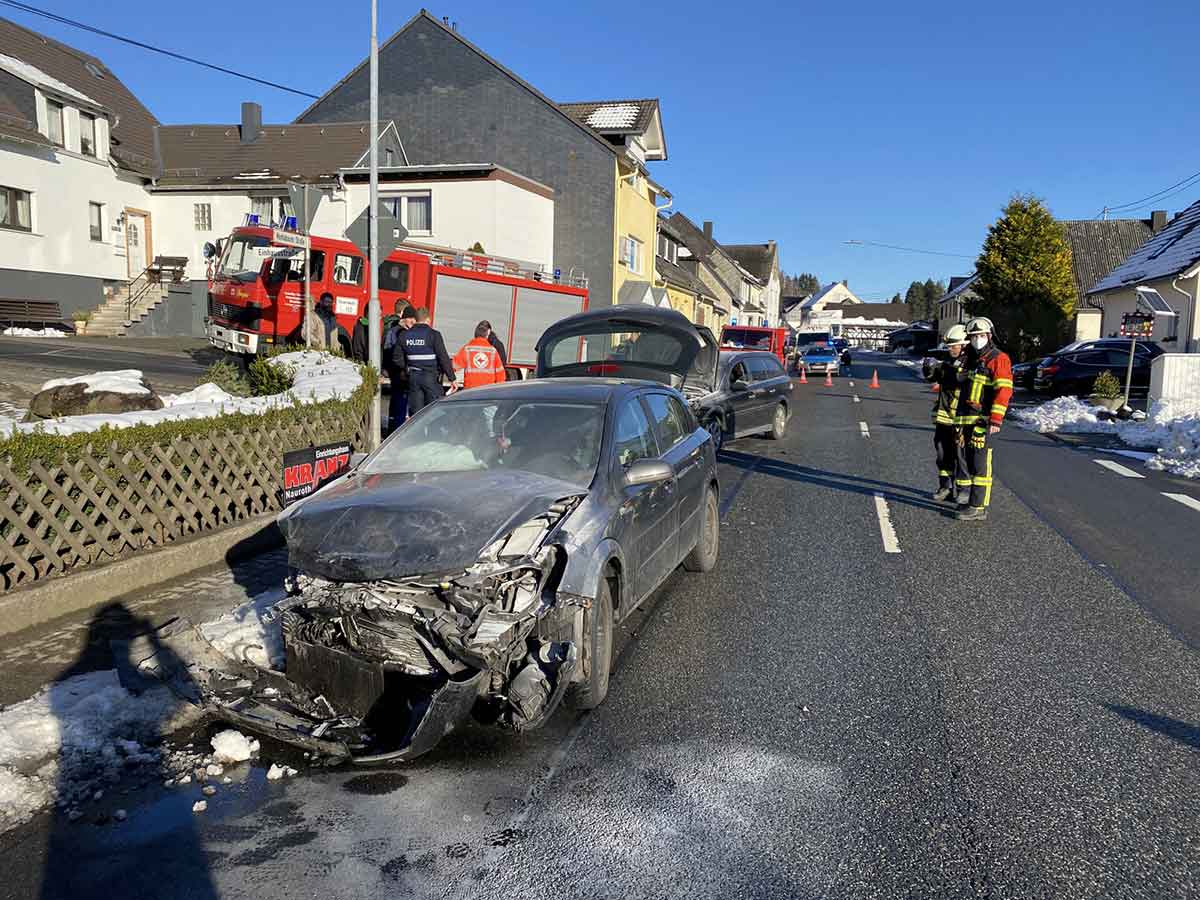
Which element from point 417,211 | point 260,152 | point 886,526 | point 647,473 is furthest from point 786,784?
point 260,152

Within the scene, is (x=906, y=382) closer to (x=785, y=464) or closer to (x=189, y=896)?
(x=785, y=464)

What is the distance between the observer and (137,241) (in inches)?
1245

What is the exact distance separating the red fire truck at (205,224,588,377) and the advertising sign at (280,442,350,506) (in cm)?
1173

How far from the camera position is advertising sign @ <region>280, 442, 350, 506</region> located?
211 inches

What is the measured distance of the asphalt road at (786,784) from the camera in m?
3.11

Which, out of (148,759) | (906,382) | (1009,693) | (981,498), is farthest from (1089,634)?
(906,382)

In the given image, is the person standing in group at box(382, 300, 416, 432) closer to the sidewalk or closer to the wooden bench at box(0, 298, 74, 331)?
the sidewalk

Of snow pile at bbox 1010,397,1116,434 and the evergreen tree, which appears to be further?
the evergreen tree

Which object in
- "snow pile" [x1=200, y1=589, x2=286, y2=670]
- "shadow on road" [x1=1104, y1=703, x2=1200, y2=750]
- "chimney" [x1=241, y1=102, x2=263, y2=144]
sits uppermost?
"chimney" [x1=241, y1=102, x2=263, y2=144]

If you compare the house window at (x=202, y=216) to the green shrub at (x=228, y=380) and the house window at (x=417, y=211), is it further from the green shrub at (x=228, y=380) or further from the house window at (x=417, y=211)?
the green shrub at (x=228, y=380)

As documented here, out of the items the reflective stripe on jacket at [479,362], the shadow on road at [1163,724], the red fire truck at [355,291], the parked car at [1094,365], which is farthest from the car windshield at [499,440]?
the parked car at [1094,365]

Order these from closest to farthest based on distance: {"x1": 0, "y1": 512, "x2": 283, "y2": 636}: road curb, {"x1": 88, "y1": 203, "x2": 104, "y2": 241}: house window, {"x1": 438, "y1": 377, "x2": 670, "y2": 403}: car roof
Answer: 1. {"x1": 0, "y1": 512, "x2": 283, "y2": 636}: road curb
2. {"x1": 438, "y1": 377, "x2": 670, "y2": 403}: car roof
3. {"x1": 88, "y1": 203, "x2": 104, "y2": 241}: house window

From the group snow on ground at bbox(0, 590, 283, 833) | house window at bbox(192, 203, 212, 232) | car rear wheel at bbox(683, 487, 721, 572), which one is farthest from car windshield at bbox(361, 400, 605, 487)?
house window at bbox(192, 203, 212, 232)

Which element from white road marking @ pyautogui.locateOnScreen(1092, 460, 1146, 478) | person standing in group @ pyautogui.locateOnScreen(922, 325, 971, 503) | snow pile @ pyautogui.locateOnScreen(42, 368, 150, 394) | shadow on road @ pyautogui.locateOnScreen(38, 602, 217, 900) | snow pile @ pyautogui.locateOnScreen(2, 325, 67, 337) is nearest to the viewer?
shadow on road @ pyautogui.locateOnScreen(38, 602, 217, 900)
